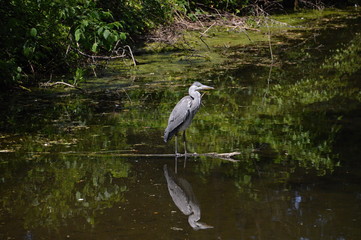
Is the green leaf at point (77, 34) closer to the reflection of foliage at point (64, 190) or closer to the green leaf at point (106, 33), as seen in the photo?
the green leaf at point (106, 33)

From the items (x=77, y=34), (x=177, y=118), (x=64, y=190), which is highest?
(x=77, y=34)

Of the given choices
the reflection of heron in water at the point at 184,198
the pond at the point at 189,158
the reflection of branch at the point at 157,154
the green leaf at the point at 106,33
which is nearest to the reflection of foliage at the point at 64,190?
the pond at the point at 189,158

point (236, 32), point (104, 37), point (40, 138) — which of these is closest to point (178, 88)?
point (104, 37)

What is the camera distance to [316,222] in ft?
14.6

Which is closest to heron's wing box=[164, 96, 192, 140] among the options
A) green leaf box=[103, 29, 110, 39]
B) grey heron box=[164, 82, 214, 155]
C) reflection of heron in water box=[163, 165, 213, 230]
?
grey heron box=[164, 82, 214, 155]

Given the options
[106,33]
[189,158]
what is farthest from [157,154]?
[106,33]

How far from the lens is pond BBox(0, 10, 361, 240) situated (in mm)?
4543

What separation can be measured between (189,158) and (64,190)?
1568mm

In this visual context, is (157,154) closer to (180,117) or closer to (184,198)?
(180,117)

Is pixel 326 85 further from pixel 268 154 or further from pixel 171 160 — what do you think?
pixel 171 160

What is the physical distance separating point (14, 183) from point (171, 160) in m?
1.76

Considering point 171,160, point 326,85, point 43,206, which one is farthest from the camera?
point 326,85

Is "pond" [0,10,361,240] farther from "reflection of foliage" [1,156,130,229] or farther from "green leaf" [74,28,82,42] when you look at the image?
"green leaf" [74,28,82,42]

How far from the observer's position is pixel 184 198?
511cm
